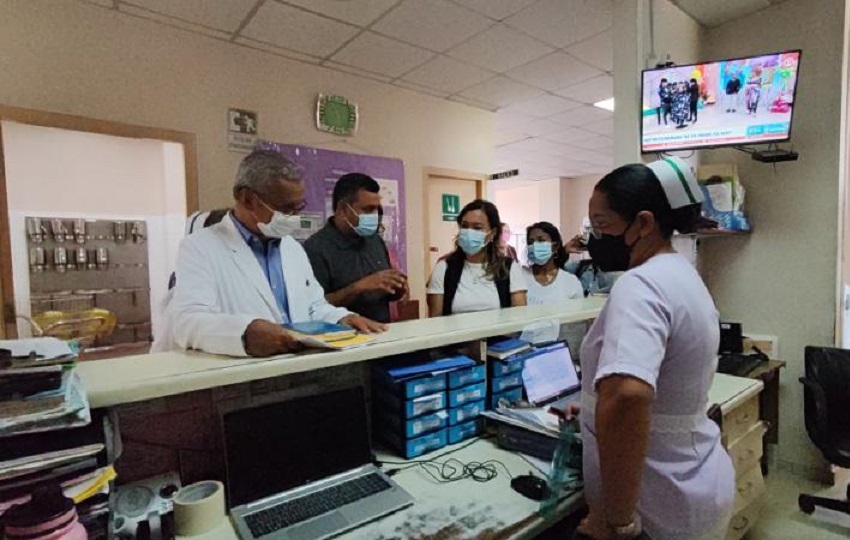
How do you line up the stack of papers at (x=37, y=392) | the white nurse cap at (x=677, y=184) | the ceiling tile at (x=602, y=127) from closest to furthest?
1. the stack of papers at (x=37, y=392)
2. the white nurse cap at (x=677, y=184)
3. the ceiling tile at (x=602, y=127)

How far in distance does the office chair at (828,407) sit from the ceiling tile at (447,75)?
9.60 ft

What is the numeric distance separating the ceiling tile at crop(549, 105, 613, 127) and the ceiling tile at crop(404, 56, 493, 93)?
54.6 inches

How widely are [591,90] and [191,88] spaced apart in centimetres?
327

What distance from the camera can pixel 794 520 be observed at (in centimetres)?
235

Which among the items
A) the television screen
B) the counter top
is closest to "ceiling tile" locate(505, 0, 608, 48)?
the television screen

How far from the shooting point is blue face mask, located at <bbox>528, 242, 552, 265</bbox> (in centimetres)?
267

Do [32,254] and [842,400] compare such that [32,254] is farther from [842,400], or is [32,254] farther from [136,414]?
[842,400]

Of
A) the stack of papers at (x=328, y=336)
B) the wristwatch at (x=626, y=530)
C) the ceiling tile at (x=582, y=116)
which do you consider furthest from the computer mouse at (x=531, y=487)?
the ceiling tile at (x=582, y=116)

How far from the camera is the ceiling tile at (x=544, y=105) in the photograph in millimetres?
4246

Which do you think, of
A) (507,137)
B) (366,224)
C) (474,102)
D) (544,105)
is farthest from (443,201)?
(366,224)

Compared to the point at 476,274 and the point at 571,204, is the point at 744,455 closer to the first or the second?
the point at 476,274

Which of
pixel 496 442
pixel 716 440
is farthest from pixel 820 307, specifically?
pixel 496 442

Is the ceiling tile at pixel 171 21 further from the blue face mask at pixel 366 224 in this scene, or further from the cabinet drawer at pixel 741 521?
the cabinet drawer at pixel 741 521

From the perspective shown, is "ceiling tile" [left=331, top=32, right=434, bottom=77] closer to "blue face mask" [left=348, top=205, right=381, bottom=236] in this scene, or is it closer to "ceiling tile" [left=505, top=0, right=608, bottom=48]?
"ceiling tile" [left=505, top=0, right=608, bottom=48]
